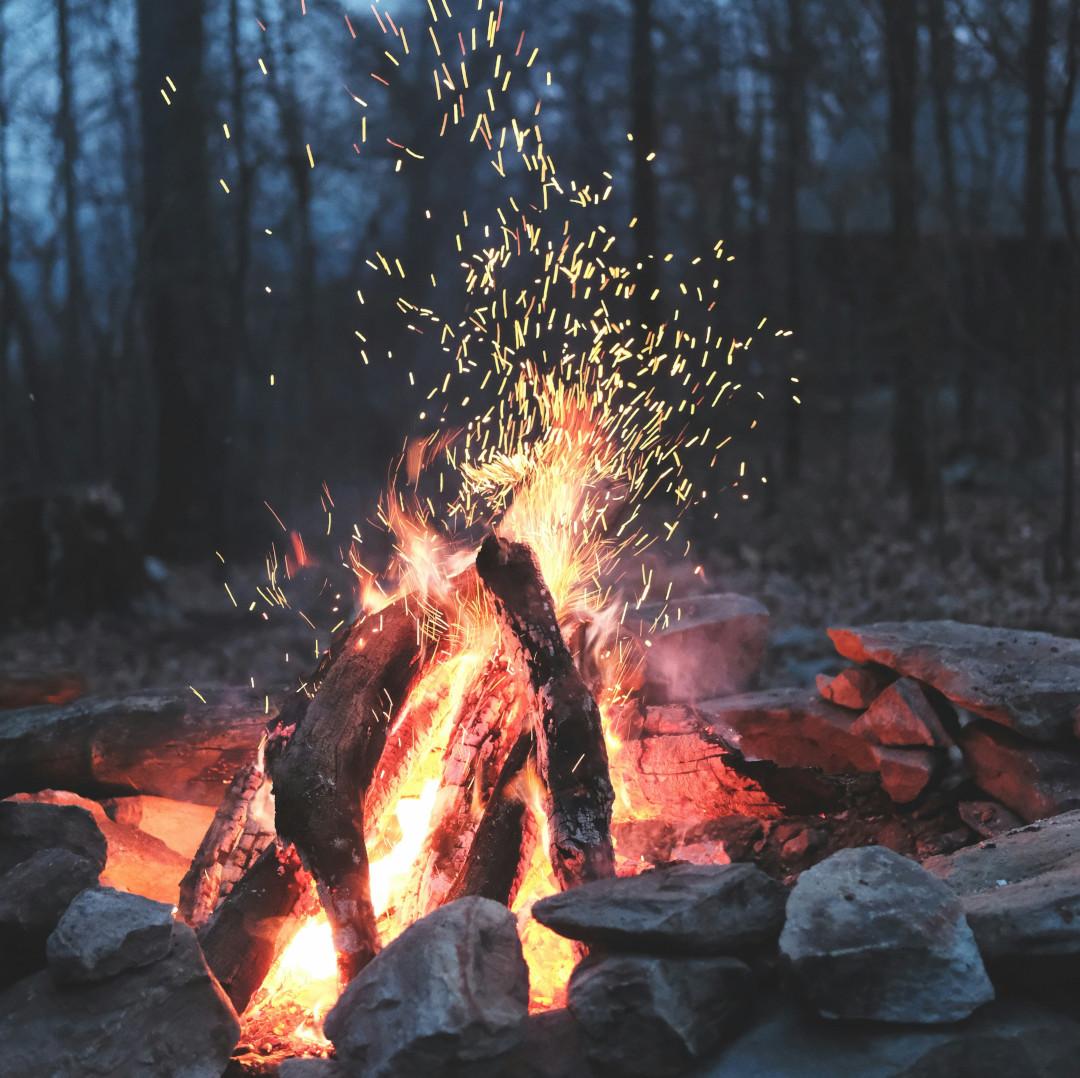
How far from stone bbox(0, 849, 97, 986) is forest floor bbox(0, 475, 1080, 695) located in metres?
4.24

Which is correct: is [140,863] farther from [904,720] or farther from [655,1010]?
[904,720]

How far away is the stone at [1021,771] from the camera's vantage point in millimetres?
3924

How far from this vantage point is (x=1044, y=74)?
9.60 meters

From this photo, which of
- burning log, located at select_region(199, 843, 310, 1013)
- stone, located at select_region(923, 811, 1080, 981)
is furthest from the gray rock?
stone, located at select_region(923, 811, 1080, 981)

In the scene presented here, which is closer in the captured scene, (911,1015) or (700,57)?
(911,1015)

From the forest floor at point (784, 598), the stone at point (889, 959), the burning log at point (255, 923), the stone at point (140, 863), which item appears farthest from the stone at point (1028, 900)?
the forest floor at point (784, 598)

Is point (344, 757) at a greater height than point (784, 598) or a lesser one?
greater

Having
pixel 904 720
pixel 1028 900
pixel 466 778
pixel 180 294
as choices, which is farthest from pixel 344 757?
pixel 180 294

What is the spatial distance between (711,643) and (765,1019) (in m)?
2.78

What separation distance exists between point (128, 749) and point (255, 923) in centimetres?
166

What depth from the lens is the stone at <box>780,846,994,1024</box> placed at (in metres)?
2.62

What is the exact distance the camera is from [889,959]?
2.63 metres

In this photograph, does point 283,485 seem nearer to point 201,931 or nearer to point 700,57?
point 700,57

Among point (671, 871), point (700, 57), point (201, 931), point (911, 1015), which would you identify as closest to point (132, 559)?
point (201, 931)
